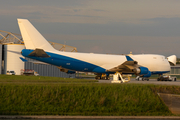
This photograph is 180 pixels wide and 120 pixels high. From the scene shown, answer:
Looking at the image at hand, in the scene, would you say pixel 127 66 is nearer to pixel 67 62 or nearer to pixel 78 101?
pixel 67 62

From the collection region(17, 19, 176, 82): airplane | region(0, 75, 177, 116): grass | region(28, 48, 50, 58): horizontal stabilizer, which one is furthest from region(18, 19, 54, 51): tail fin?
region(0, 75, 177, 116): grass

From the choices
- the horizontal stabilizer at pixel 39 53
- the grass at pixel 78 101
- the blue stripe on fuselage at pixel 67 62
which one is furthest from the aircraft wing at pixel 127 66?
the grass at pixel 78 101

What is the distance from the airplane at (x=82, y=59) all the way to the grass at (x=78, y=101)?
14582 mm

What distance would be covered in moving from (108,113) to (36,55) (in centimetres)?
2221

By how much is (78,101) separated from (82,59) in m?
21.5

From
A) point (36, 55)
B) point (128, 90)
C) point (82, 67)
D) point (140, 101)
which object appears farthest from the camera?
point (82, 67)

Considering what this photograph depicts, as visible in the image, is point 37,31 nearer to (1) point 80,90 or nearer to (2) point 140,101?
(1) point 80,90

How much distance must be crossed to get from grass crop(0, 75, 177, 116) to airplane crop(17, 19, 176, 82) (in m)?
14.6

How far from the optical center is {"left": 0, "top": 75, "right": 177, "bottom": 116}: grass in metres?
16.0

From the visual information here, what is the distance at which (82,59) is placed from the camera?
3856 centimetres

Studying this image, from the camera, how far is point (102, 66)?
4081 centimetres

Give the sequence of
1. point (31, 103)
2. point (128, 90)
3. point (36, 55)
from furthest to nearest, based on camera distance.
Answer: point (36, 55) → point (128, 90) → point (31, 103)

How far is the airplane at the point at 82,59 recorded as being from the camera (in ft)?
119

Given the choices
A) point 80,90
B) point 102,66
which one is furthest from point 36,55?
point 80,90
